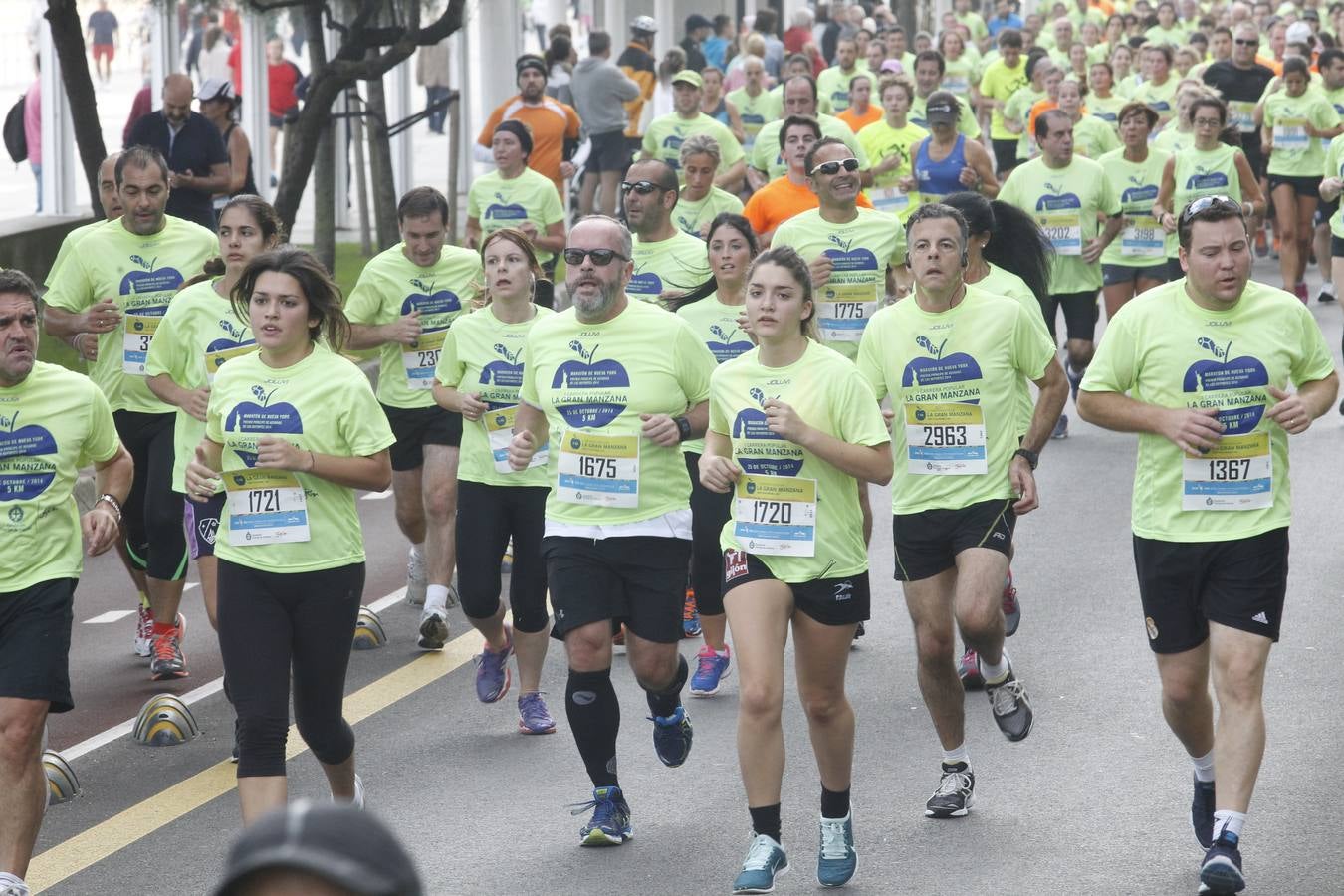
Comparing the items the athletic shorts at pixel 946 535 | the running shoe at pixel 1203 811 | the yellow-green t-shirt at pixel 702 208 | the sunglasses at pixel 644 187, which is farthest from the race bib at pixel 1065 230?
the running shoe at pixel 1203 811

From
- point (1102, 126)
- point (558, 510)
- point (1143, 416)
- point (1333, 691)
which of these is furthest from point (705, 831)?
point (1102, 126)

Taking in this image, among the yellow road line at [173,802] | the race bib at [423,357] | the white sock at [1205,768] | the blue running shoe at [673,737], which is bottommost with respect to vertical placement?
the yellow road line at [173,802]

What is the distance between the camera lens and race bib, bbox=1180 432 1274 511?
6.19 metres

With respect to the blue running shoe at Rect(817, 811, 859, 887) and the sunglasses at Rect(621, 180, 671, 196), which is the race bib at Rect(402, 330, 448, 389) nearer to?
the sunglasses at Rect(621, 180, 671, 196)

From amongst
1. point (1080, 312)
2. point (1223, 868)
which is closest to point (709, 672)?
point (1223, 868)

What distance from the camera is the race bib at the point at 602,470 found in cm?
670

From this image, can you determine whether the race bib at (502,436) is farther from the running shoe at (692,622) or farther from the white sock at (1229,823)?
the white sock at (1229,823)

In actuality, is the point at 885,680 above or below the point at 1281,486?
below

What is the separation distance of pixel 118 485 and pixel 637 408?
1.59 metres

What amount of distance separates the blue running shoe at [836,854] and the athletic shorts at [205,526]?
2825 mm

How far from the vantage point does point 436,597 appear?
30.1ft

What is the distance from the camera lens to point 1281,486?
6285 millimetres

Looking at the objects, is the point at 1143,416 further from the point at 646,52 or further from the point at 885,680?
the point at 646,52

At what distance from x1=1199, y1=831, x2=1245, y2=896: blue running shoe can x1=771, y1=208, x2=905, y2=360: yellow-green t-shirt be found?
4.35 metres
